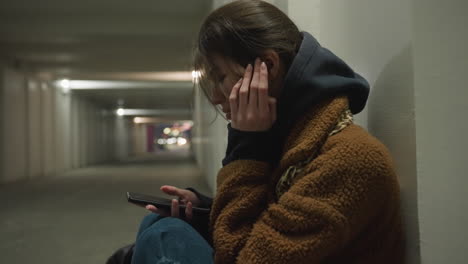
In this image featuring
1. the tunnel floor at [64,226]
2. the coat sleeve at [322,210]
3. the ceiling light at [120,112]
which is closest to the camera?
the coat sleeve at [322,210]

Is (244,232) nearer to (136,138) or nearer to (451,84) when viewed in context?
(451,84)

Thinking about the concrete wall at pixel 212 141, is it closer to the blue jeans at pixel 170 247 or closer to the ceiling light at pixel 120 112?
the blue jeans at pixel 170 247

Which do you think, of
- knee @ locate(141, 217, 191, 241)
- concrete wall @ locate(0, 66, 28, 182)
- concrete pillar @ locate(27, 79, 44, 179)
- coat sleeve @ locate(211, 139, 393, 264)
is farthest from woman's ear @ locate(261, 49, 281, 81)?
concrete pillar @ locate(27, 79, 44, 179)

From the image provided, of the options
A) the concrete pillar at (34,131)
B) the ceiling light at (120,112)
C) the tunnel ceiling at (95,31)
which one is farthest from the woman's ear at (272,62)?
the ceiling light at (120,112)

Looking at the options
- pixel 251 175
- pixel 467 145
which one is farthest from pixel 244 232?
pixel 467 145

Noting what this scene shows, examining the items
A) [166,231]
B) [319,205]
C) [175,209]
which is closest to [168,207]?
[175,209]

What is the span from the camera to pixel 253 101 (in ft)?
2.94

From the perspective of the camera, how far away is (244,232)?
0.88m

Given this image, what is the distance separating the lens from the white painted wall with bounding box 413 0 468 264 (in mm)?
838

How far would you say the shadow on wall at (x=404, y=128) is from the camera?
857 millimetres

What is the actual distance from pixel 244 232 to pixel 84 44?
6.62 metres

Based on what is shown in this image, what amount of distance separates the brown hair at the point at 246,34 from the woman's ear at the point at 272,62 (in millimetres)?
13

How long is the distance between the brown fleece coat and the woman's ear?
13 cm

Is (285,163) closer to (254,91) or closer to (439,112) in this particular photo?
(254,91)
